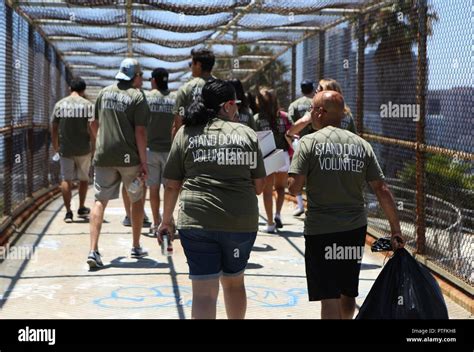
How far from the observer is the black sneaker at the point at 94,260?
730 centimetres

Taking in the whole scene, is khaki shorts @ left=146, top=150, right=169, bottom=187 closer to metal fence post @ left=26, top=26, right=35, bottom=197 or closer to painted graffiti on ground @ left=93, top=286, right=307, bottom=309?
metal fence post @ left=26, top=26, right=35, bottom=197

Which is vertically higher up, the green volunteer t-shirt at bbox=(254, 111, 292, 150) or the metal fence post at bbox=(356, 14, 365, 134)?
the metal fence post at bbox=(356, 14, 365, 134)

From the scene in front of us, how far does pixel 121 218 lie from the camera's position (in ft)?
35.0

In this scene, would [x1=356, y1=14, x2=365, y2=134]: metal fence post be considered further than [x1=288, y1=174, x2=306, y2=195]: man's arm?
A: Yes

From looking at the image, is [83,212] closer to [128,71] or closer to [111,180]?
[111,180]

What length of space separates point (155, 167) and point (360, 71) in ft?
9.22

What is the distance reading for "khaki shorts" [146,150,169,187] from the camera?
915 cm

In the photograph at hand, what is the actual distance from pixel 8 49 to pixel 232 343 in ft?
20.4

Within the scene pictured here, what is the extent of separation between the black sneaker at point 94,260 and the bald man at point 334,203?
10.3 ft

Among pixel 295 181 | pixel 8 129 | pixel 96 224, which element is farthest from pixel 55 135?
pixel 295 181

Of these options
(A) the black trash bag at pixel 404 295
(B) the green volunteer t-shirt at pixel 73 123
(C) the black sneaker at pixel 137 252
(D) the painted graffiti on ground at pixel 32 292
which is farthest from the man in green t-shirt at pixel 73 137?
(A) the black trash bag at pixel 404 295

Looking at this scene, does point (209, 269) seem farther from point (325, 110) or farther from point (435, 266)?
point (435, 266)

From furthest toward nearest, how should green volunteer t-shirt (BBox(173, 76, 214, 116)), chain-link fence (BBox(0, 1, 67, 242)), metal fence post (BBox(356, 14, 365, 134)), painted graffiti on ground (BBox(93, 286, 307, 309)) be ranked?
metal fence post (BBox(356, 14, 365, 134)), chain-link fence (BBox(0, 1, 67, 242)), green volunteer t-shirt (BBox(173, 76, 214, 116)), painted graffiti on ground (BBox(93, 286, 307, 309))

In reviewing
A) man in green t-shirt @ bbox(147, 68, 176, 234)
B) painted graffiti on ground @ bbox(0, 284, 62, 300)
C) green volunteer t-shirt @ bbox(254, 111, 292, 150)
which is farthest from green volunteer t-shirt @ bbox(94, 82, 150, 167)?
green volunteer t-shirt @ bbox(254, 111, 292, 150)
